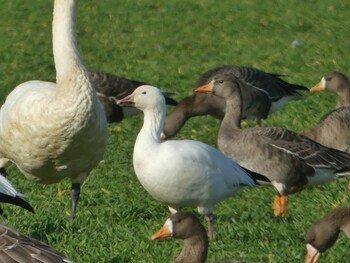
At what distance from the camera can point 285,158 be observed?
33.9 ft

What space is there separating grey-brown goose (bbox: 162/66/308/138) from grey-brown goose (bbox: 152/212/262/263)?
5.91m

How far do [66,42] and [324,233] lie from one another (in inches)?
134

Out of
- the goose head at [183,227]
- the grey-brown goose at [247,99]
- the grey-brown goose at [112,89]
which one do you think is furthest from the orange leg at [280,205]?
the grey-brown goose at [112,89]

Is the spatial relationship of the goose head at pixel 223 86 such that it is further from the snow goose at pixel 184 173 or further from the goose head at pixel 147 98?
the snow goose at pixel 184 173

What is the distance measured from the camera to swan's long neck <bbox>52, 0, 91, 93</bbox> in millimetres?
9477

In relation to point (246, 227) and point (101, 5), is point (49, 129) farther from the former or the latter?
point (101, 5)

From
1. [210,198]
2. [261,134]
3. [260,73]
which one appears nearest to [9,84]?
[260,73]

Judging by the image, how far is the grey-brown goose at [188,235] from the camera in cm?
722

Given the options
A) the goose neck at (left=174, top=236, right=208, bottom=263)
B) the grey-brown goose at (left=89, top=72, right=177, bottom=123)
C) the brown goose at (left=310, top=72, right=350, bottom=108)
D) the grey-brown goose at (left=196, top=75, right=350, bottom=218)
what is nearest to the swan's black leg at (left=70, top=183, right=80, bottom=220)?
the grey-brown goose at (left=196, top=75, right=350, bottom=218)

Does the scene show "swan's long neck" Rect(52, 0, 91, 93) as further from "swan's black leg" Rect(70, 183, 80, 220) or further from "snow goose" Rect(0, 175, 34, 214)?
"snow goose" Rect(0, 175, 34, 214)

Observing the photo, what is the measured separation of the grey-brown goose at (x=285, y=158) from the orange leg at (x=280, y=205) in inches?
1.3

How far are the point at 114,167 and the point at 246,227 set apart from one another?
3246mm

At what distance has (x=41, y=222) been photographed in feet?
29.4

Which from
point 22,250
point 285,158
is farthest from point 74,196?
point 22,250
